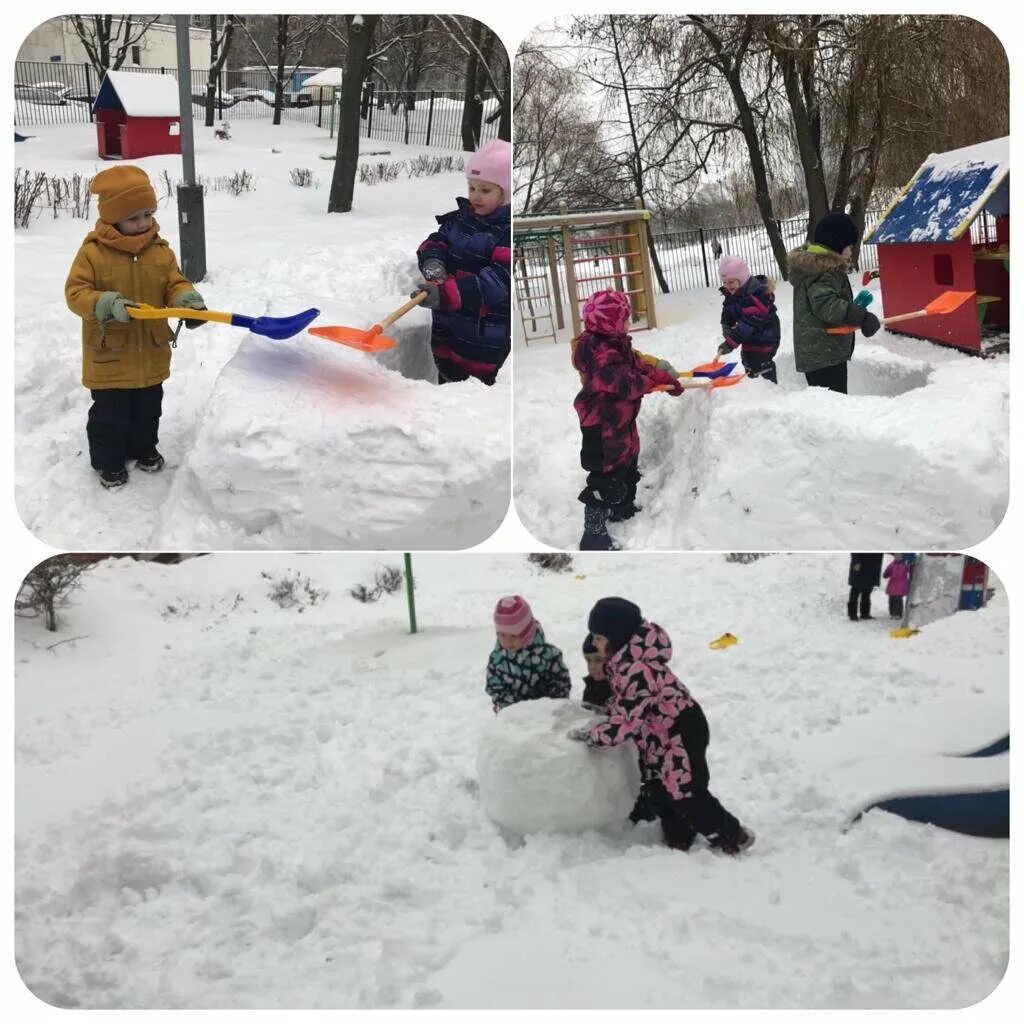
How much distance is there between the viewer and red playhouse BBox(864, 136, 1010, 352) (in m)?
1.87

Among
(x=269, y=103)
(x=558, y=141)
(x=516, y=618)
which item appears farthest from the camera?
(x=516, y=618)

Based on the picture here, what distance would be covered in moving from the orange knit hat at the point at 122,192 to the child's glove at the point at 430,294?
0.49 meters

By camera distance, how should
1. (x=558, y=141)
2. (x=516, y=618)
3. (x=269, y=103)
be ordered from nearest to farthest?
1. (x=558, y=141)
2. (x=269, y=103)
3. (x=516, y=618)

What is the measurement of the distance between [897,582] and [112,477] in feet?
4.80

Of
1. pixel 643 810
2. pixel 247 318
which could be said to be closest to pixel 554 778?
pixel 643 810

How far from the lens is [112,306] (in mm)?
1874

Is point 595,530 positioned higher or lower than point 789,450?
lower

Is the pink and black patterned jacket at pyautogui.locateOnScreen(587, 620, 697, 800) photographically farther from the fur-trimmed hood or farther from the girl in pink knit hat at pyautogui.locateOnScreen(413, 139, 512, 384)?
the fur-trimmed hood

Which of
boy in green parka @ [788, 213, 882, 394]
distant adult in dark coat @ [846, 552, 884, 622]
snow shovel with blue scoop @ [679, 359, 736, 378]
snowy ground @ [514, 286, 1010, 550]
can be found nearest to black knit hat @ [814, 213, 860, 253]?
boy in green parka @ [788, 213, 882, 394]

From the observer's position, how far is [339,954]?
71.9 inches

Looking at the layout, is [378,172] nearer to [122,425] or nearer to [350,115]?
[350,115]

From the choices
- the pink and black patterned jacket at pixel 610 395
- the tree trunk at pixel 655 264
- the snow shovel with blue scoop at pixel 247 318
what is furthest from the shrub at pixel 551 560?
the snow shovel with blue scoop at pixel 247 318

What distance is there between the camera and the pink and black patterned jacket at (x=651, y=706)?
1934 mm

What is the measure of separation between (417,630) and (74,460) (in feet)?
2.44
